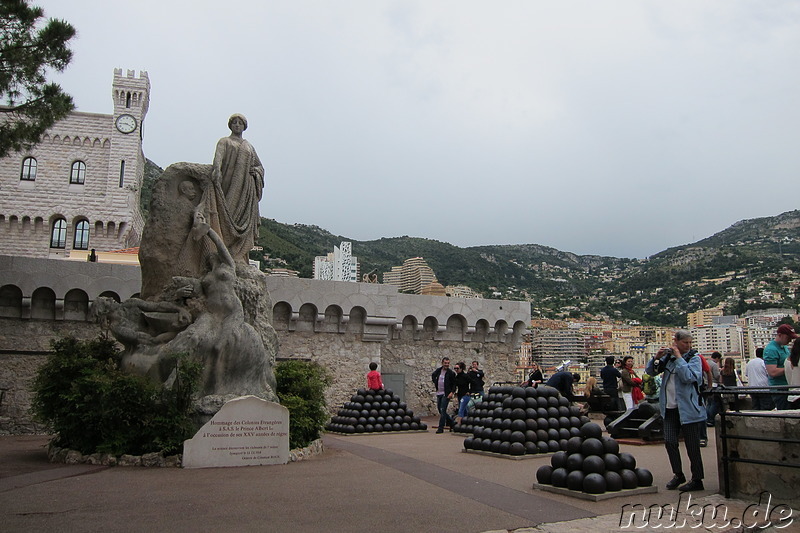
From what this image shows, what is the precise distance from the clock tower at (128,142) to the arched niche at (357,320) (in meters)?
27.1

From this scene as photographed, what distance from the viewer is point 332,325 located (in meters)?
16.6

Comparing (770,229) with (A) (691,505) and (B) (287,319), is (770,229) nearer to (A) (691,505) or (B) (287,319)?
(B) (287,319)

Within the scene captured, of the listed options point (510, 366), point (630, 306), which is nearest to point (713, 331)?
point (630, 306)

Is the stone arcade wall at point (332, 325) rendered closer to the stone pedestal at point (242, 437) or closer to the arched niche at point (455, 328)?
the arched niche at point (455, 328)

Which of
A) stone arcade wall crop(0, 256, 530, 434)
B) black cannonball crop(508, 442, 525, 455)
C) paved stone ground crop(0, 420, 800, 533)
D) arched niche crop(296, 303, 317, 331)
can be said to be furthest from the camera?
arched niche crop(296, 303, 317, 331)

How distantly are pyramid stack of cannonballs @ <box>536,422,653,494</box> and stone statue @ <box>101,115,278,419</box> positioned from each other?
3.97 meters

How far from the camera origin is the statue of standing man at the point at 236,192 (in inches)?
375

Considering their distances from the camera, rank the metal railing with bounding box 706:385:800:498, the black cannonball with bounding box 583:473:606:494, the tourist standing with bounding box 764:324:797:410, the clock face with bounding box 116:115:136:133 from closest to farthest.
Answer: the metal railing with bounding box 706:385:800:498
the black cannonball with bounding box 583:473:606:494
the tourist standing with bounding box 764:324:797:410
the clock face with bounding box 116:115:136:133

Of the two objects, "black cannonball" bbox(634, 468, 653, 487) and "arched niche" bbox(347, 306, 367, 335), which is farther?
"arched niche" bbox(347, 306, 367, 335)

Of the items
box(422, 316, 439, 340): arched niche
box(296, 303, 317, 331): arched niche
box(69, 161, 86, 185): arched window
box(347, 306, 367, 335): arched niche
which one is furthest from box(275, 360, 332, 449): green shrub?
box(69, 161, 86, 185): arched window

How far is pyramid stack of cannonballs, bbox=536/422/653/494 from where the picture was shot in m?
5.58

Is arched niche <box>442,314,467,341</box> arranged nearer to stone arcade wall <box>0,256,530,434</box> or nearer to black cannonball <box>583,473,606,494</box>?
stone arcade wall <box>0,256,530,434</box>

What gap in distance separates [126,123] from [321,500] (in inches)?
1579

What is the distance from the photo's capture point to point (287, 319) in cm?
1606
